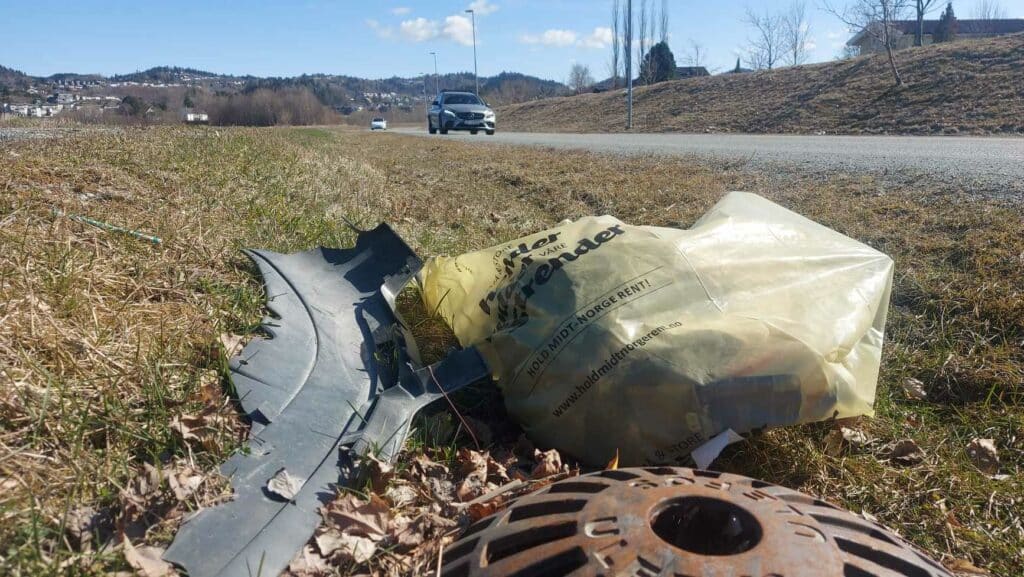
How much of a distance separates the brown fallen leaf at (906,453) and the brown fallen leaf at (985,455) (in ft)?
0.54

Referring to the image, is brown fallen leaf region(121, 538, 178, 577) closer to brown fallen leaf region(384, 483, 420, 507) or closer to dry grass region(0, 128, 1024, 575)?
dry grass region(0, 128, 1024, 575)

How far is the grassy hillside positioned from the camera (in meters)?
15.2

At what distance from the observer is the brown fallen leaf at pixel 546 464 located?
6.66 feet

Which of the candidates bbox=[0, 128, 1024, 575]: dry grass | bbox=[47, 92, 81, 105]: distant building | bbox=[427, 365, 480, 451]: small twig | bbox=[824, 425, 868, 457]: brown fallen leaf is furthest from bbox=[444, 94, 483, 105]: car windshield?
bbox=[824, 425, 868, 457]: brown fallen leaf

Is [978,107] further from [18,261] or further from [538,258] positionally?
[18,261]

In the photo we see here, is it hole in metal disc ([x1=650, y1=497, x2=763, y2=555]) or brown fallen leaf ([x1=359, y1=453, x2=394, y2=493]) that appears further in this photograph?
brown fallen leaf ([x1=359, y1=453, x2=394, y2=493])

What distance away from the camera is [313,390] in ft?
7.62

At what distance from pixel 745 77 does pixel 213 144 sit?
2593 centimetres

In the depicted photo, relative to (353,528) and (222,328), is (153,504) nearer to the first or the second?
(353,528)

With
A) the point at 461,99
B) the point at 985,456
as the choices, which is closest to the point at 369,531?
the point at 985,456

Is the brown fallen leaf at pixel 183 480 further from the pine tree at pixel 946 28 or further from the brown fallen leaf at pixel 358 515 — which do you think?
the pine tree at pixel 946 28

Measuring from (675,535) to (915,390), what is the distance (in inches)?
65.7

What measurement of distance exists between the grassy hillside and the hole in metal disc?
15.0 m

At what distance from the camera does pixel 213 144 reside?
27.1ft
